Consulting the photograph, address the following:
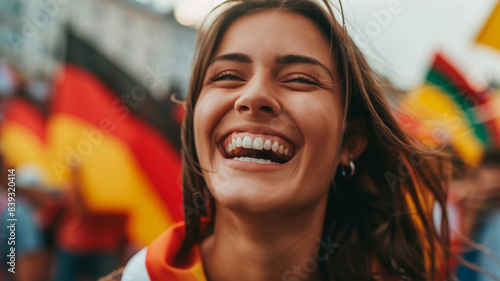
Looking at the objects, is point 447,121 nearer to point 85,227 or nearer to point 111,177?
point 111,177

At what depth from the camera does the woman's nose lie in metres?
1.61

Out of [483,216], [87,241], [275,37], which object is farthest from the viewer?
[87,241]

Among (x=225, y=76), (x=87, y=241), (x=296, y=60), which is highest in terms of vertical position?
(x=296, y=60)

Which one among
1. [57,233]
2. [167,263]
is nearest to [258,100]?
[167,263]

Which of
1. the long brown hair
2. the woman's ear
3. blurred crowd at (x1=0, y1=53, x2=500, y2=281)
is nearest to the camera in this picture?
the long brown hair

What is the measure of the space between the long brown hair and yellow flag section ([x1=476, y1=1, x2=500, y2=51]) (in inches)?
40.9

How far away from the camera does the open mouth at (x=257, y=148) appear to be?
1630 millimetres

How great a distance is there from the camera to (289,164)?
1.67 m

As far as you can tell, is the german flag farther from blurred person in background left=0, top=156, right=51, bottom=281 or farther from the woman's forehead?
the woman's forehead

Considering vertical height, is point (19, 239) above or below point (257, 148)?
below

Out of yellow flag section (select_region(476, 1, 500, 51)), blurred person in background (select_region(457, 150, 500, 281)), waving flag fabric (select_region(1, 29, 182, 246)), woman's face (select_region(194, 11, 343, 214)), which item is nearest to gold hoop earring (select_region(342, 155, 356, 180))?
woman's face (select_region(194, 11, 343, 214))

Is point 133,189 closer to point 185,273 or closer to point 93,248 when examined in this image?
point 93,248

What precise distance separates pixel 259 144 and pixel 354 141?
0.58 meters

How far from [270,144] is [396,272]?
938mm
